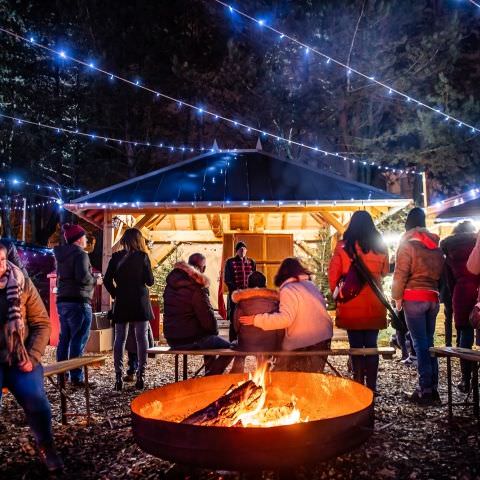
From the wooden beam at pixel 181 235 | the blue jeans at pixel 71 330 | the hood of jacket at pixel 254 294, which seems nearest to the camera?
the hood of jacket at pixel 254 294

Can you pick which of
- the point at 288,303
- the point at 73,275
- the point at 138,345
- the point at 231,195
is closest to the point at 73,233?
the point at 73,275

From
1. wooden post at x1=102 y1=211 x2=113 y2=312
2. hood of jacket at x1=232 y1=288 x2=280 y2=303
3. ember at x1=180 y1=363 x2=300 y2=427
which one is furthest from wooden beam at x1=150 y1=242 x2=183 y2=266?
ember at x1=180 y1=363 x2=300 y2=427

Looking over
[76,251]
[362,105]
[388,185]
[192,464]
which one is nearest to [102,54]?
[362,105]

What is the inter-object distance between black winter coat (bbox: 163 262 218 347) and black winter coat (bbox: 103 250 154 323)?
91cm

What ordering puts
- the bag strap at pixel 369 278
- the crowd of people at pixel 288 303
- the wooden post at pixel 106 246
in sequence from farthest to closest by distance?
1. the wooden post at pixel 106 246
2. the bag strap at pixel 369 278
3. the crowd of people at pixel 288 303

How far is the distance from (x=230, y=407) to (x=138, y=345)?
3.17 metres

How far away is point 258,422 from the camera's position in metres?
3.64

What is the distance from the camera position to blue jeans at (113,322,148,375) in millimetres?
6367

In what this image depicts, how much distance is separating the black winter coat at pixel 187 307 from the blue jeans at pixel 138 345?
0.84m

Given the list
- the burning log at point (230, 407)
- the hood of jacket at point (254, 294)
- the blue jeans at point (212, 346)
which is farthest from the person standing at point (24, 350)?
the blue jeans at point (212, 346)

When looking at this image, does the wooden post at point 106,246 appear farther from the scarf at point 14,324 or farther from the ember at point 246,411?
the ember at point 246,411

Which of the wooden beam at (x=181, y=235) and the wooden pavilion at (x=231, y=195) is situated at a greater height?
the wooden pavilion at (x=231, y=195)

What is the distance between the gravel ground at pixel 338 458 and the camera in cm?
369

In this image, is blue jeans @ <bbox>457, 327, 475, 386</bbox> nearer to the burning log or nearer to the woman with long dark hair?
the woman with long dark hair
